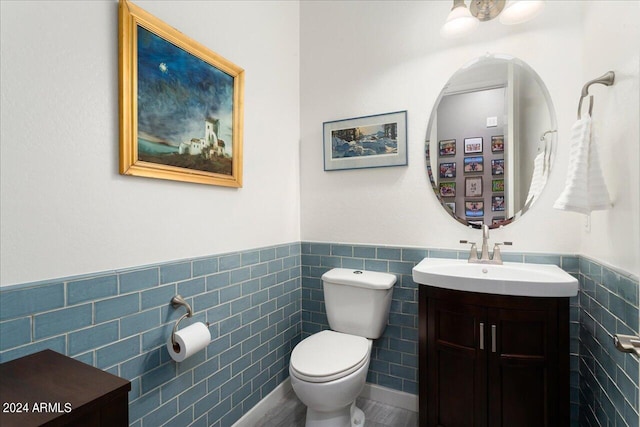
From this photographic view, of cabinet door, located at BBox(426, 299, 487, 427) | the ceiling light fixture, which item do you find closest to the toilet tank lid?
cabinet door, located at BBox(426, 299, 487, 427)

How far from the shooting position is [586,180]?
1228 mm

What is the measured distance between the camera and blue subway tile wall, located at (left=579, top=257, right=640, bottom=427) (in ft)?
3.27

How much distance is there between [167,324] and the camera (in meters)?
1.28

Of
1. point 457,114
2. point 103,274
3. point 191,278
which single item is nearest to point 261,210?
point 191,278

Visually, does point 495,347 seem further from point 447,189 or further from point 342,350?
point 447,189

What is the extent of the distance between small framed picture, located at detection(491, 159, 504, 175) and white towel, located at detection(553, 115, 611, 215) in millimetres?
474

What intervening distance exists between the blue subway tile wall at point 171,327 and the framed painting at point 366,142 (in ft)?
2.38

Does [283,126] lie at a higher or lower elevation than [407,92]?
lower

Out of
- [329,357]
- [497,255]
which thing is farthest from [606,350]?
[329,357]

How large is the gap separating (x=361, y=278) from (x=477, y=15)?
1.60 m

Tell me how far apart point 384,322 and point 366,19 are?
199 centimetres

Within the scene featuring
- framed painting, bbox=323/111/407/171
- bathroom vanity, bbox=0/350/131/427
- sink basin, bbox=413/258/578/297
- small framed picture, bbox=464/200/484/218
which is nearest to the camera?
bathroom vanity, bbox=0/350/131/427

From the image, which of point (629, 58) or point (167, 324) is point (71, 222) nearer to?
point (167, 324)

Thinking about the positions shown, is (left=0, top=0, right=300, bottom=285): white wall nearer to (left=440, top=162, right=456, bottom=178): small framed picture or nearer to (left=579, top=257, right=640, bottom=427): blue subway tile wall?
(left=440, top=162, right=456, bottom=178): small framed picture
